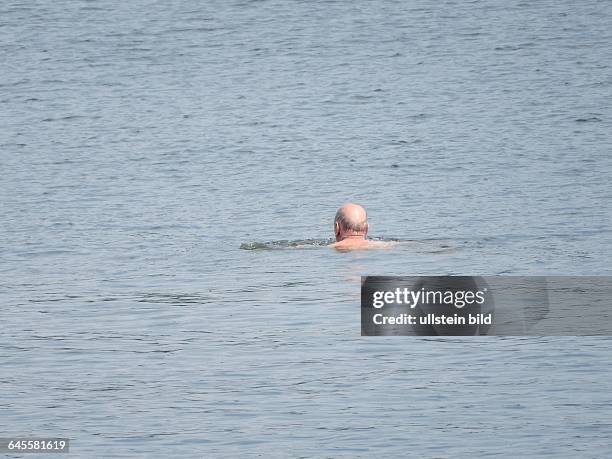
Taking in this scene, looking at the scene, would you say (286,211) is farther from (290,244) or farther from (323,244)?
(323,244)

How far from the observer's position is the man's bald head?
71.0 ft

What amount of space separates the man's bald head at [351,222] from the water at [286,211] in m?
0.68

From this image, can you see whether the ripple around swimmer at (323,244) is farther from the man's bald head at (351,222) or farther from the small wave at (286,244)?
the man's bald head at (351,222)

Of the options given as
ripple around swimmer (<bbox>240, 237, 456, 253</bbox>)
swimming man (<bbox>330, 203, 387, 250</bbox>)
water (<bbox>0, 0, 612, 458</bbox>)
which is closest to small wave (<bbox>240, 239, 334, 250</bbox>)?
ripple around swimmer (<bbox>240, 237, 456, 253</bbox>)

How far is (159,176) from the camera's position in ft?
114

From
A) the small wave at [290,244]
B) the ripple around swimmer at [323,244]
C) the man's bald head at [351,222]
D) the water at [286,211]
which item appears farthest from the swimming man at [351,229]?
the small wave at [290,244]

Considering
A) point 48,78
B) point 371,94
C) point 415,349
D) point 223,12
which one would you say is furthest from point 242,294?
point 223,12

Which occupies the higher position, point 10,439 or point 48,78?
point 10,439

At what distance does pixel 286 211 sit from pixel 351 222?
23.0 feet

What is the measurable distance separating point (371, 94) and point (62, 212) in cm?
1949

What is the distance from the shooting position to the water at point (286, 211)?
13.7m

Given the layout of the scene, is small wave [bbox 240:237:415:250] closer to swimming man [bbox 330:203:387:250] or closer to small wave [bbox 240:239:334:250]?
small wave [bbox 240:239:334:250]

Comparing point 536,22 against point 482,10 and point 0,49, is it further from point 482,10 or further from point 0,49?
point 0,49

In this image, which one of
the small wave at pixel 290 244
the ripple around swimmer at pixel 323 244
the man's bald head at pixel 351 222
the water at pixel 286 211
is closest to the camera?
the water at pixel 286 211
